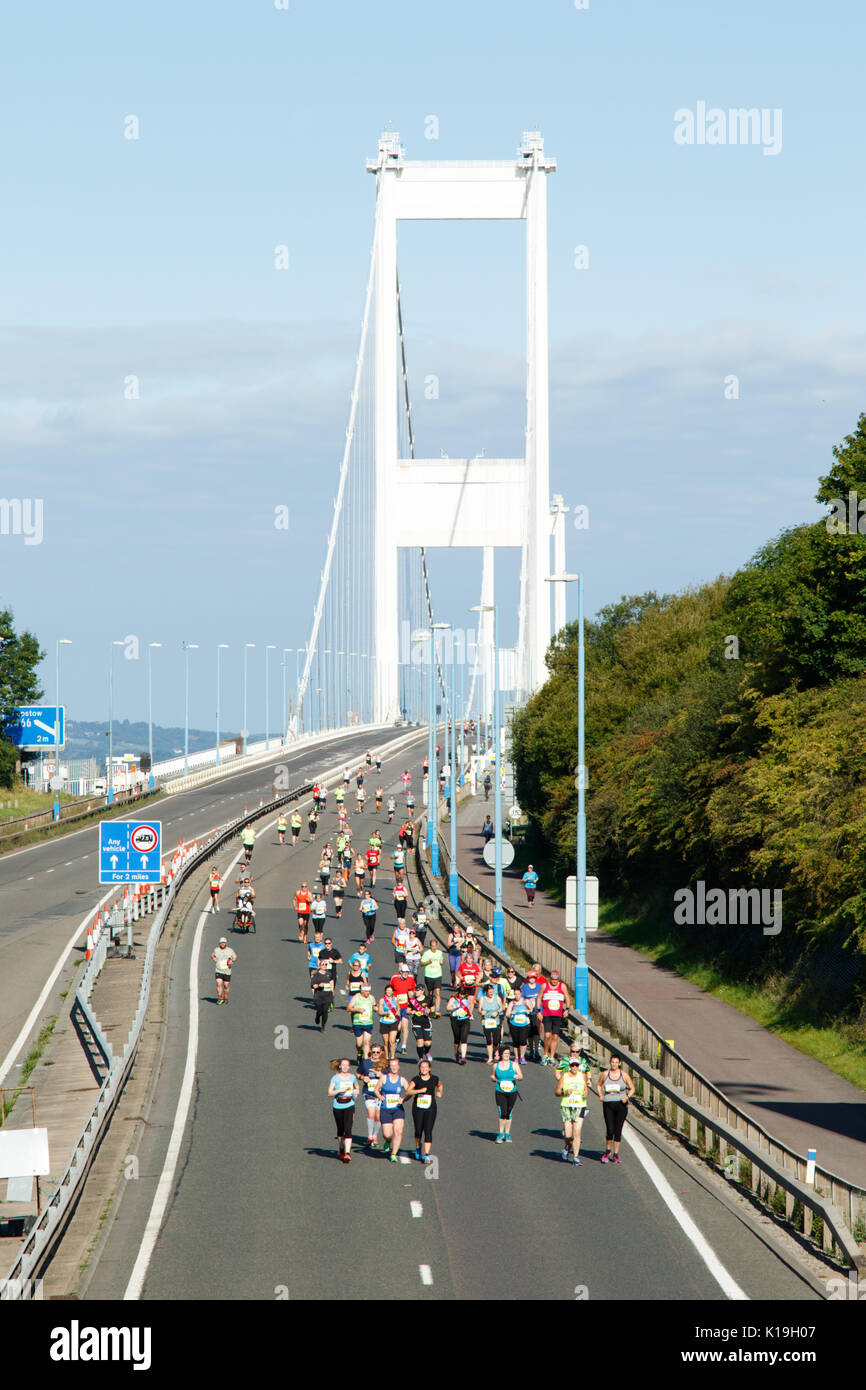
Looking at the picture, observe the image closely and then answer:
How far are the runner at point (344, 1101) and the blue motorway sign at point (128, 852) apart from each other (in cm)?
2392

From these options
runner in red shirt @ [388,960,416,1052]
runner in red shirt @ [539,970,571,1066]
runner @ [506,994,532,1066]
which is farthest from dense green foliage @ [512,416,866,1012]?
runner in red shirt @ [388,960,416,1052]

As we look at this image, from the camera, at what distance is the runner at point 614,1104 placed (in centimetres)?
2111

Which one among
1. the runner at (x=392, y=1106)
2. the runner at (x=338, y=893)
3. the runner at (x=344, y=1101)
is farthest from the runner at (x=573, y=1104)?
the runner at (x=338, y=893)

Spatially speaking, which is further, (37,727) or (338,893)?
(37,727)

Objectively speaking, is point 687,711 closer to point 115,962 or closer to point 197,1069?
point 115,962

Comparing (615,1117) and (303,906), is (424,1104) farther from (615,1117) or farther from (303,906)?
(303,906)

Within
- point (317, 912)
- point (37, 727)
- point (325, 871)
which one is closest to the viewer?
point (317, 912)

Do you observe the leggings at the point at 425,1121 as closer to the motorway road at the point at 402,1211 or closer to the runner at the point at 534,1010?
the motorway road at the point at 402,1211

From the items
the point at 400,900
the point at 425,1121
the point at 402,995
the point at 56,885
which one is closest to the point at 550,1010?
the point at 402,995

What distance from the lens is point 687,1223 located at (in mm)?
18062

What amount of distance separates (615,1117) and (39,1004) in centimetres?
1949

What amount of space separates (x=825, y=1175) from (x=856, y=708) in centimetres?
1986

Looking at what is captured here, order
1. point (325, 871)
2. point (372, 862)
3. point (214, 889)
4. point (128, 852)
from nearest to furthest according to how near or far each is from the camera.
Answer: point (128, 852), point (214, 889), point (325, 871), point (372, 862)
